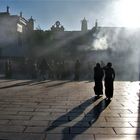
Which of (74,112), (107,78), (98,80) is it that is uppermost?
(107,78)

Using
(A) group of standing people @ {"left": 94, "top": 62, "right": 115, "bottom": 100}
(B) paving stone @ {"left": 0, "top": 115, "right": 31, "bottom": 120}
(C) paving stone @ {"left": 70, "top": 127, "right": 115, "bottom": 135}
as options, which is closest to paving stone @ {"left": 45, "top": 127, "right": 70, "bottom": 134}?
(C) paving stone @ {"left": 70, "top": 127, "right": 115, "bottom": 135}

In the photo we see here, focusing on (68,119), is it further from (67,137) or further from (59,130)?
(67,137)

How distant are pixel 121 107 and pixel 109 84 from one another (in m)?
3.04

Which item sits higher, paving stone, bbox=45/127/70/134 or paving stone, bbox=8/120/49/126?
paving stone, bbox=8/120/49/126

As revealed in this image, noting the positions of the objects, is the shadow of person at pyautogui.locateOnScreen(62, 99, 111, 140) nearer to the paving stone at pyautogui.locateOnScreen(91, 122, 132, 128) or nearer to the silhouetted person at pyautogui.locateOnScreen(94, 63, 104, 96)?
the paving stone at pyautogui.locateOnScreen(91, 122, 132, 128)

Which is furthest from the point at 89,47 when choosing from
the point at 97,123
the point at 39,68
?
the point at 97,123

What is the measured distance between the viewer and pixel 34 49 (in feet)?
165

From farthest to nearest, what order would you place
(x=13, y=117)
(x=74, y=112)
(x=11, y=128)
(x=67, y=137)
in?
(x=74, y=112) < (x=13, y=117) < (x=11, y=128) < (x=67, y=137)

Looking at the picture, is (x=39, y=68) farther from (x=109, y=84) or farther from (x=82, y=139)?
(x=82, y=139)

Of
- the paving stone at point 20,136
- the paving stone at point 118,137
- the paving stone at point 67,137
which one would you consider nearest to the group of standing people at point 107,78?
the paving stone at point 118,137

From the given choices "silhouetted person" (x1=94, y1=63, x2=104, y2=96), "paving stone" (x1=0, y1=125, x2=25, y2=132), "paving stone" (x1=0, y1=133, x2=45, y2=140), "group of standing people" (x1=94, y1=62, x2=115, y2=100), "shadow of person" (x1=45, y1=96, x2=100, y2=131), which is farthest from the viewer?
"silhouetted person" (x1=94, y1=63, x2=104, y2=96)

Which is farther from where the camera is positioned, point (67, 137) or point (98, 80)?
point (98, 80)

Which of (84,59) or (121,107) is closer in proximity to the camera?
(121,107)

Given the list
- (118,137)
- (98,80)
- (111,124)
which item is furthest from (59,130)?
(98,80)
